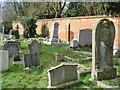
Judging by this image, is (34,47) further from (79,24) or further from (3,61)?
(79,24)

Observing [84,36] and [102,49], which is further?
[84,36]

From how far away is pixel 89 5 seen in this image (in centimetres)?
2642

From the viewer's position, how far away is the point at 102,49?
5.55 meters

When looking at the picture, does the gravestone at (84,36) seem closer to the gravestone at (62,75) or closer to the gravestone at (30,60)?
the gravestone at (30,60)

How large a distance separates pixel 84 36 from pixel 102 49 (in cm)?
931

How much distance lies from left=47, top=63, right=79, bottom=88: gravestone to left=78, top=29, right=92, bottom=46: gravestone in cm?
948

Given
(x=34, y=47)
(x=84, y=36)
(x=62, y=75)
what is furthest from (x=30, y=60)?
(x=84, y=36)

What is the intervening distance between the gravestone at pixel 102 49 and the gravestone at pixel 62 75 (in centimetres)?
89

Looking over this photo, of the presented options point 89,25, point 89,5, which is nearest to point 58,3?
point 89,5

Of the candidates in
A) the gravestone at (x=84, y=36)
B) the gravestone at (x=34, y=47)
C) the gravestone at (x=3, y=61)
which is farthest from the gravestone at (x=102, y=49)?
the gravestone at (x=84, y=36)

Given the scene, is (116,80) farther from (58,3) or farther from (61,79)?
(58,3)

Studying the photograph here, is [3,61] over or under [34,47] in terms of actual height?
under

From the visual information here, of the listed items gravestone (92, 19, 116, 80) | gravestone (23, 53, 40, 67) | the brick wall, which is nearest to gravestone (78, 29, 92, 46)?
the brick wall

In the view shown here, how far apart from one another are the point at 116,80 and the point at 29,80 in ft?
11.6
